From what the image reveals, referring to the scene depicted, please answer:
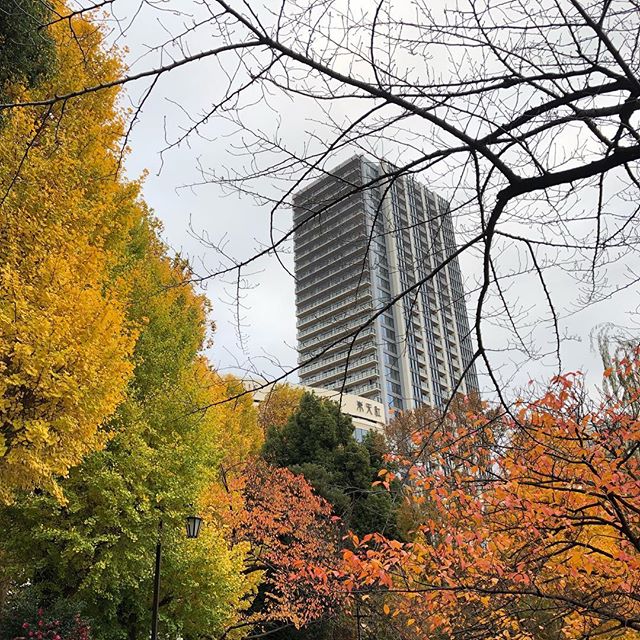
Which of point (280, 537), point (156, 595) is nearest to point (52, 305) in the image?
point (156, 595)

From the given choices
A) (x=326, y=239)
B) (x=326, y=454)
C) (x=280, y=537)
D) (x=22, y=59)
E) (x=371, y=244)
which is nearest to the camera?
Result: (x=371, y=244)

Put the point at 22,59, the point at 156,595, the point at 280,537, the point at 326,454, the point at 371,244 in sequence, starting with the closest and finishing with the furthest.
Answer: the point at 371,244, the point at 22,59, the point at 156,595, the point at 280,537, the point at 326,454

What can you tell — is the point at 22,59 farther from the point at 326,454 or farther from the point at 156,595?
the point at 326,454

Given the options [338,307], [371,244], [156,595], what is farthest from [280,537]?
[371,244]

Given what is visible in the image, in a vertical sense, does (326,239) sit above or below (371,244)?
above

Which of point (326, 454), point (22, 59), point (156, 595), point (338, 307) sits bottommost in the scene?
point (156, 595)

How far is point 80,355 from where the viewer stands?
6.20 metres

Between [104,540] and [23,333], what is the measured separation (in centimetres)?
369

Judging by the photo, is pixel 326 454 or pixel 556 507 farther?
pixel 326 454

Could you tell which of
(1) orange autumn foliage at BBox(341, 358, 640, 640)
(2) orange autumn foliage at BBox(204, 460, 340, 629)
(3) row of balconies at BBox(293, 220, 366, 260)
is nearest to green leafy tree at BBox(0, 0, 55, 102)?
(3) row of balconies at BBox(293, 220, 366, 260)

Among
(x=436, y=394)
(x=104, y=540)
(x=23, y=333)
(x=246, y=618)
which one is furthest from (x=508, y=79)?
(x=436, y=394)

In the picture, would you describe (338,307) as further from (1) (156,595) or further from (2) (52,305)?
(1) (156,595)

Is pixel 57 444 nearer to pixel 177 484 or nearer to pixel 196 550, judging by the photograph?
pixel 177 484

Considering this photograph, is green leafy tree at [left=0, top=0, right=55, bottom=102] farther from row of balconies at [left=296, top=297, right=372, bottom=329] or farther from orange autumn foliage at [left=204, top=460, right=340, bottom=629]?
orange autumn foliage at [left=204, top=460, right=340, bottom=629]
